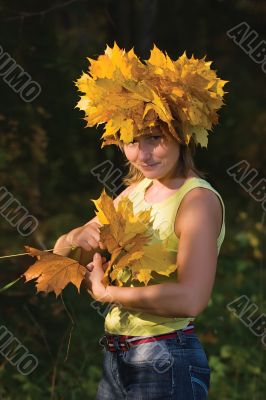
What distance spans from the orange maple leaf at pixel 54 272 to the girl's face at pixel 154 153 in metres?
0.38

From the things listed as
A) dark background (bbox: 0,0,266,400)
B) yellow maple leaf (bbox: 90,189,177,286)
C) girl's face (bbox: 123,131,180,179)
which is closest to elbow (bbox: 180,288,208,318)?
yellow maple leaf (bbox: 90,189,177,286)

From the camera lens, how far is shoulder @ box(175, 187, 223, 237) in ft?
8.29

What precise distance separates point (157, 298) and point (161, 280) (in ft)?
0.53

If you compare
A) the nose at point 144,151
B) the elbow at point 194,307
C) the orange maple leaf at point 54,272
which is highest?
the nose at point 144,151

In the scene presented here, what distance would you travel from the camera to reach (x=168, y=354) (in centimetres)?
257

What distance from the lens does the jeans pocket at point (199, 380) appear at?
258 cm

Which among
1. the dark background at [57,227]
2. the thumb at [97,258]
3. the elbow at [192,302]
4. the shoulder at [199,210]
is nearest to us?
the elbow at [192,302]

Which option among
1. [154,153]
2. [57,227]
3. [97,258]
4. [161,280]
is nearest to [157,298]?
[161,280]

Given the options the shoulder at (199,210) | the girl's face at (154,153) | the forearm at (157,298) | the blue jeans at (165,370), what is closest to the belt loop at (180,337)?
the blue jeans at (165,370)

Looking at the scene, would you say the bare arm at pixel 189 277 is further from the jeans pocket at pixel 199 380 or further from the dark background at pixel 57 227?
the dark background at pixel 57 227

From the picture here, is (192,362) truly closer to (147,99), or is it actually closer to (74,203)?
(147,99)

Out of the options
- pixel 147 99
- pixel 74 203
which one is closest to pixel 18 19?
pixel 147 99

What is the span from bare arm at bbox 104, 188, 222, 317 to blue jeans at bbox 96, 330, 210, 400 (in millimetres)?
154

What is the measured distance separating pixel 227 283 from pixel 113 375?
5272 mm
